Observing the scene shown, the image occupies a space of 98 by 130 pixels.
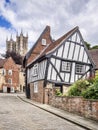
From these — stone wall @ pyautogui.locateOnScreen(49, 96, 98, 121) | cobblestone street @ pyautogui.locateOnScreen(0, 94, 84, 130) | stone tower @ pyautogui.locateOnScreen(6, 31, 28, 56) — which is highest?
stone tower @ pyautogui.locateOnScreen(6, 31, 28, 56)

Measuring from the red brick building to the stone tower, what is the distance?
76365 millimetres

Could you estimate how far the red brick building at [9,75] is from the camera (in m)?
68.8

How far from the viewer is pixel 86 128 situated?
1098cm

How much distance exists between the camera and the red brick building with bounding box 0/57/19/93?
68812mm

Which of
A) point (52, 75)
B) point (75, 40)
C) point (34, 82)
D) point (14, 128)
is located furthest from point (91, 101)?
point (34, 82)

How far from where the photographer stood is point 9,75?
70812 mm

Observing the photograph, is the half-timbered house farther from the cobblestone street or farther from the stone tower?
the stone tower

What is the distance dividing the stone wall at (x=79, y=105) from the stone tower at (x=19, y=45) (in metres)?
130

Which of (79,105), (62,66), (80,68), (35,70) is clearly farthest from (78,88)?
(35,70)

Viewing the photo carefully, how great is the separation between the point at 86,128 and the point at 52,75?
1510 cm

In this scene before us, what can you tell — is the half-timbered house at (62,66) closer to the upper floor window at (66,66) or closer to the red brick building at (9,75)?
the upper floor window at (66,66)

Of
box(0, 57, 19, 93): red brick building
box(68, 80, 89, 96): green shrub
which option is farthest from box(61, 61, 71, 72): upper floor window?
box(0, 57, 19, 93): red brick building

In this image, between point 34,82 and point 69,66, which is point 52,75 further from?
point 34,82

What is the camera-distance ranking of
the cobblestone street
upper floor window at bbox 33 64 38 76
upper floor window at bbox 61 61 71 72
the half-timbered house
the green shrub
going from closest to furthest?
the cobblestone street < the green shrub < the half-timbered house < upper floor window at bbox 61 61 71 72 < upper floor window at bbox 33 64 38 76
